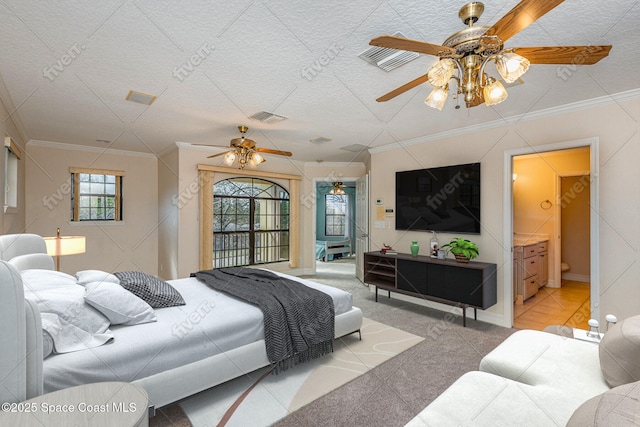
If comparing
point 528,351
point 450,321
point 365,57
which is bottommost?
point 450,321

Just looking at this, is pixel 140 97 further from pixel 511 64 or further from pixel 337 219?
pixel 337 219

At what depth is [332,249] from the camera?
29.9ft

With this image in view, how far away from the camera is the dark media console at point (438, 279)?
3482 millimetres

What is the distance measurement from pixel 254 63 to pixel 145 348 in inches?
82.6

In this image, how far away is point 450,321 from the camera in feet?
12.3

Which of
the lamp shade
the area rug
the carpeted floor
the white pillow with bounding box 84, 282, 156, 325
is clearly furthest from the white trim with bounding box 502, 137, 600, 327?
the lamp shade

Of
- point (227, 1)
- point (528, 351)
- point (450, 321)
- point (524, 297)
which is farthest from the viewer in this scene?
point (524, 297)

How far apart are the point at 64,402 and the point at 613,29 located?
3.51 meters

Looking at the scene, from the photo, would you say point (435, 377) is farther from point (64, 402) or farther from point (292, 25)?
point (292, 25)

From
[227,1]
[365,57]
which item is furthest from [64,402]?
[365,57]

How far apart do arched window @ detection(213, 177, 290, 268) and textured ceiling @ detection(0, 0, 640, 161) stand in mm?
1972

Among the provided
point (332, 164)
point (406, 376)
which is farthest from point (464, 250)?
point (332, 164)

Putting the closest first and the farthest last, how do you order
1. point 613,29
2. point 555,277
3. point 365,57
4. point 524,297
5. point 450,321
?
point 613,29
point 365,57
point 450,321
point 524,297
point 555,277

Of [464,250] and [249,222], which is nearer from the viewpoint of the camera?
[464,250]
